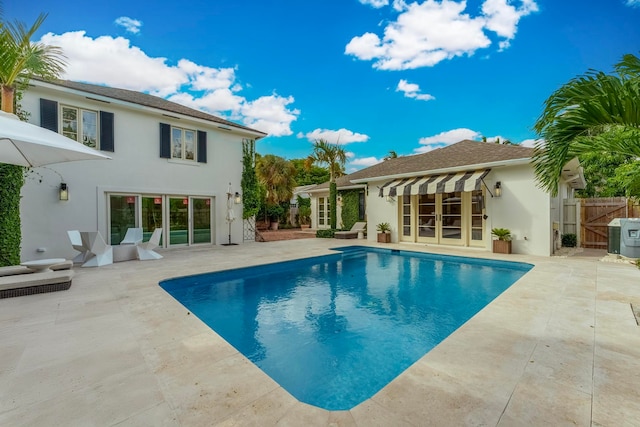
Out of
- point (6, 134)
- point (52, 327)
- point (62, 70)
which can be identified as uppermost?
point (62, 70)

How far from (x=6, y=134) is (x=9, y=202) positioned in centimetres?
541

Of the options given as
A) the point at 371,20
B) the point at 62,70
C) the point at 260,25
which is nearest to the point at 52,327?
the point at 62,70

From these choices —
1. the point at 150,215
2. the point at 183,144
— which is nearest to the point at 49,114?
the point at 183,144

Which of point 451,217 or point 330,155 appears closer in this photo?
point 451,217

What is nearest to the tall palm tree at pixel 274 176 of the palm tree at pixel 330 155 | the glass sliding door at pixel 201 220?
the palm tree at pixel 330 155

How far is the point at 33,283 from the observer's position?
7242mm

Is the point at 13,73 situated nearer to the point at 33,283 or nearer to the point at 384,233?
the point at 33,283

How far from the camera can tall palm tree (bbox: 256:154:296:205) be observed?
2812cm

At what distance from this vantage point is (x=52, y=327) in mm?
5180

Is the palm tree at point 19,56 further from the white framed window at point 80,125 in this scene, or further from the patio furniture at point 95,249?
the patio furniture at point 95,249

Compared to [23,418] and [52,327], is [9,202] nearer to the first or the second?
[52,327]

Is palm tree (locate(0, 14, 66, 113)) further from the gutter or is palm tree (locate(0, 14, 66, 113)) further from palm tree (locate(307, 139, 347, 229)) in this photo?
palm tree (locate(307, 139, 347, 229))

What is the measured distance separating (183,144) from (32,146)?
9626 millimetres

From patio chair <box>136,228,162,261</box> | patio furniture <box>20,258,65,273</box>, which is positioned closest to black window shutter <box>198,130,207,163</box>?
patio chair <box>136,228,162,261</box>
